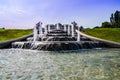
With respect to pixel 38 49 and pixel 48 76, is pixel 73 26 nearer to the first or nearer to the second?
pixel 38 49

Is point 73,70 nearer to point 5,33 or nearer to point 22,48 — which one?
point 22,48

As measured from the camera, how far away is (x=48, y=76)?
Result: 12.4 meters

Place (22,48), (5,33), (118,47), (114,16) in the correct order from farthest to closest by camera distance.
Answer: (114,16), (5,33), (118,47), (22,48)

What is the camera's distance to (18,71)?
45.1ft

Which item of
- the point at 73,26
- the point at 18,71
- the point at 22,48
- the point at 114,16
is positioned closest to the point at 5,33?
the point at 73,26

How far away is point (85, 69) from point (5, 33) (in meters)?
33.0

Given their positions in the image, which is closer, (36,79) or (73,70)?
(36,79)

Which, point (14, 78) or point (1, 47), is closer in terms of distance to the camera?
point (14, 78)

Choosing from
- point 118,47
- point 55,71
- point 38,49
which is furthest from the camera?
point 118,47

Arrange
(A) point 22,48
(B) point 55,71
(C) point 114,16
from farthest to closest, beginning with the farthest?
(C) point 114,16, (A) point 22,48, (B) point 55,71

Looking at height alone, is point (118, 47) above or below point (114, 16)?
below

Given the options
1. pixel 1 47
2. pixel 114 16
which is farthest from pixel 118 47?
pixel 114 16

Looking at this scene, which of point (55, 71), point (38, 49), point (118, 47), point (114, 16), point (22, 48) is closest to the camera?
point (55, 71)

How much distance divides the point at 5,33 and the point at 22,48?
665 inches
